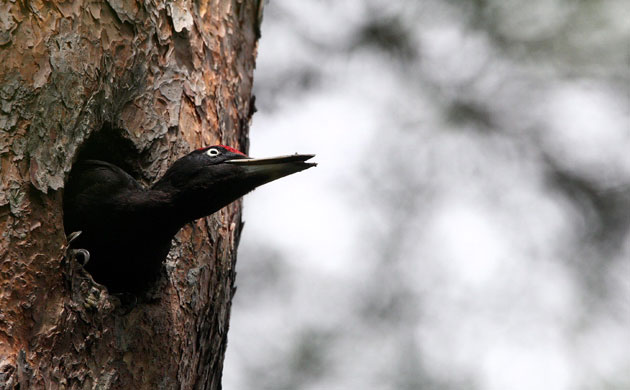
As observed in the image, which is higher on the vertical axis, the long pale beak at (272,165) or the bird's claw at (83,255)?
the long pale beak at (272,165)

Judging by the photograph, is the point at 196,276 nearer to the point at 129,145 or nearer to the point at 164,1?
the point at 129,145

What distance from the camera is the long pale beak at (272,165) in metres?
2.76

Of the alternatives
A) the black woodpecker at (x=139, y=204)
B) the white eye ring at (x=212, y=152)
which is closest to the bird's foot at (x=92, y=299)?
the black woodpecker at (x=139, y=204)

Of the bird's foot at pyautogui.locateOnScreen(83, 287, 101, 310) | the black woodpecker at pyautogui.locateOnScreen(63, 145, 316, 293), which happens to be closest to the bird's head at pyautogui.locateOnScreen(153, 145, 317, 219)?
the black woodpecker at pyautogui.locateOnScreen(63, 145, 316, 293)

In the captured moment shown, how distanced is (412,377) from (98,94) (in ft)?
14.5

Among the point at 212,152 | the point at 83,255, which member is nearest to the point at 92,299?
the point at 83,255

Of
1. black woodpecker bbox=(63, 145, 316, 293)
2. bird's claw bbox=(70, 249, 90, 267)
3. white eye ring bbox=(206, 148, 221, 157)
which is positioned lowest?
bird's claw bbox=(70, 249, 90, 267)

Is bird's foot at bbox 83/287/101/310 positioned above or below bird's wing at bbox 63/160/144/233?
below

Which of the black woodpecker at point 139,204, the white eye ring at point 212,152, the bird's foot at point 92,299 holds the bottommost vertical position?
the bird's foot at point 92,299

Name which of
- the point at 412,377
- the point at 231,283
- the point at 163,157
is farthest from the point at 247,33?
the point at 412,377

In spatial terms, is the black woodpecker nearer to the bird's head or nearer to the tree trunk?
the bird's head

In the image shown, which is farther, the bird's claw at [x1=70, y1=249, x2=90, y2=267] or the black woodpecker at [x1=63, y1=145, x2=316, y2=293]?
the black woodpecker at [x1=63, y1=145, x2=316, y2=293]

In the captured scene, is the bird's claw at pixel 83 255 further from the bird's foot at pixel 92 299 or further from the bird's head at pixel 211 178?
the bird's head at pixel 211 178

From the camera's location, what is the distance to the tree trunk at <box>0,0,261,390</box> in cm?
223
